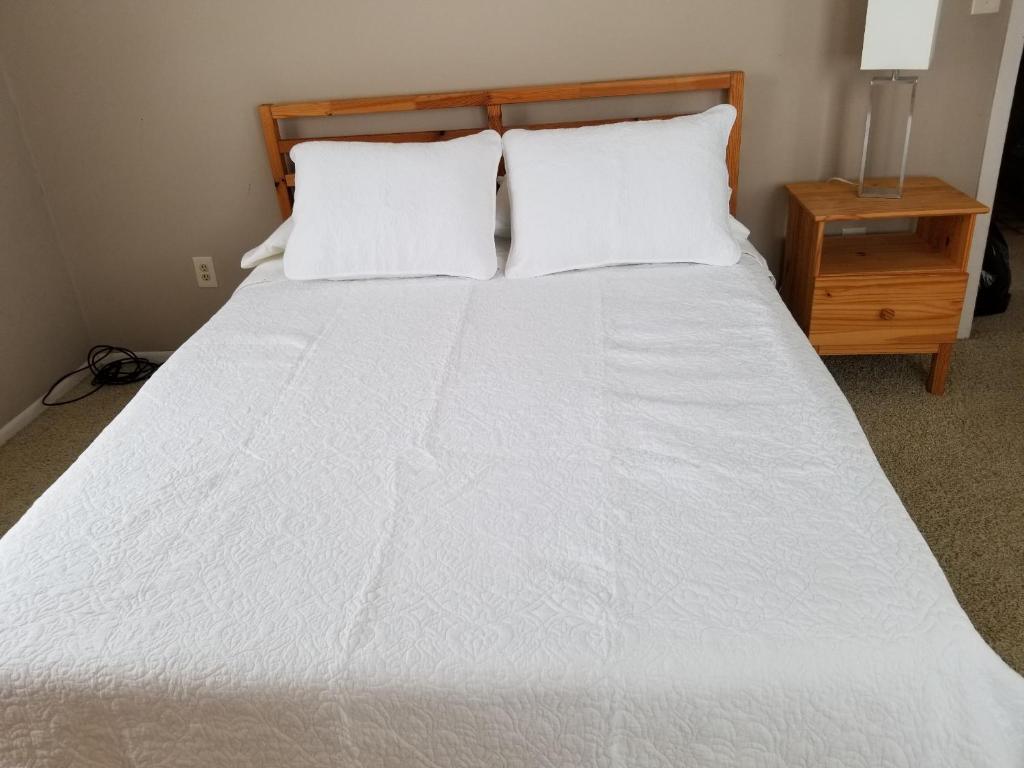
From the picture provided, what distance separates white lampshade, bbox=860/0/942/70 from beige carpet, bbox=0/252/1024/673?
0.90 m

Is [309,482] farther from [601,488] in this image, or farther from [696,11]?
[696,11]

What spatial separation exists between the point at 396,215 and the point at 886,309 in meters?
1.36

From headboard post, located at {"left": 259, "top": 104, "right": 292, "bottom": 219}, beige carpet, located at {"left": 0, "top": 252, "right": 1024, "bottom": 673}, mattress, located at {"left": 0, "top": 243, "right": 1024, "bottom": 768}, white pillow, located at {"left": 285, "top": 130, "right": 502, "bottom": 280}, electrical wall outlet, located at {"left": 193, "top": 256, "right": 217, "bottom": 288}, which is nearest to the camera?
mattress, located at {"left": 0, "top": 243, "right": 1024, "bottom": 768}

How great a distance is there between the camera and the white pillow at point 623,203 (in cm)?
221

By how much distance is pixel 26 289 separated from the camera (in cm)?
275

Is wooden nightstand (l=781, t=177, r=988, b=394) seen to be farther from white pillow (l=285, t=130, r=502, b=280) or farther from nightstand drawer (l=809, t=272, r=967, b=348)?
white pillow (l=285, t=130, r=502, b=280)

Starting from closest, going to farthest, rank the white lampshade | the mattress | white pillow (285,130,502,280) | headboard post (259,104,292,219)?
the mattress
the white lampshade
white pillow (285,130,502,280)
headboard post (259,104,292,219)

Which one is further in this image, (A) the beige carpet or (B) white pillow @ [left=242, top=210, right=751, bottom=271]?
(B) white pillow @ [left=242, top=210, right=751, bottom=271]

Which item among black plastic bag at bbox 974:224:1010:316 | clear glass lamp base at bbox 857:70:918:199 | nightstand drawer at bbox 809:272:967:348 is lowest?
black plastic bag at bbox 974:224:1010:316

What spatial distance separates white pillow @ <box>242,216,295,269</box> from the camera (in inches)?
96.0

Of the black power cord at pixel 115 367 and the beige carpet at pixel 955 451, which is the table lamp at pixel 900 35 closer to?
the beige carpet at pixel 955 451

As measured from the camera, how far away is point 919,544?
4.05 ft

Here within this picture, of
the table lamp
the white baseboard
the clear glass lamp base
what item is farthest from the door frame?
the white baseboard

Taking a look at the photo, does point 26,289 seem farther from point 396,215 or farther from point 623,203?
point 623,203
